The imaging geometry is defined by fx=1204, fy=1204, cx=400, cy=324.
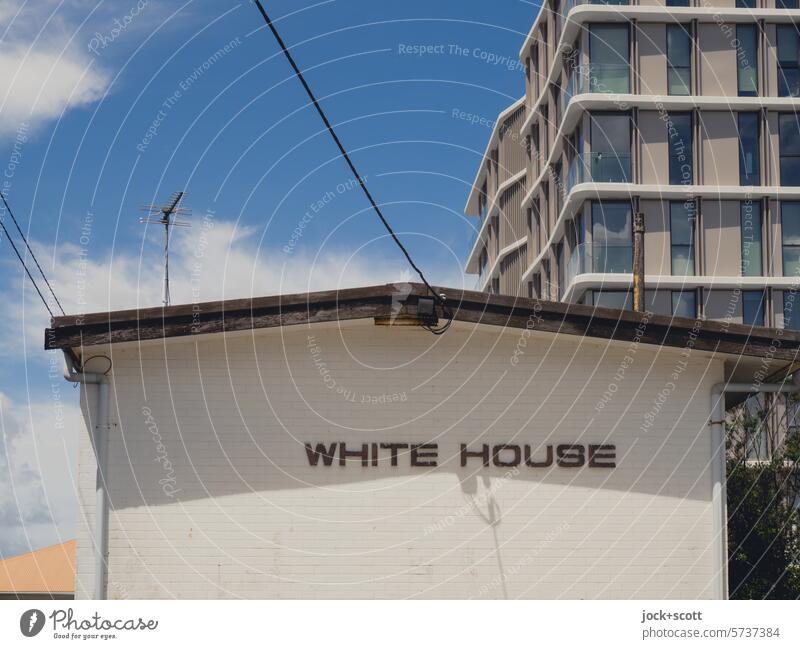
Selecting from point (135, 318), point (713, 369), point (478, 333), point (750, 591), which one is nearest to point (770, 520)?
point (750, 591)

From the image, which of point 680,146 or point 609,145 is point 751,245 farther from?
point 609,145

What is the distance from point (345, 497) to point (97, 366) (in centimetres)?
378

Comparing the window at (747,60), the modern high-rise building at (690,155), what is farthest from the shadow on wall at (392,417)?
the window at (747,60)

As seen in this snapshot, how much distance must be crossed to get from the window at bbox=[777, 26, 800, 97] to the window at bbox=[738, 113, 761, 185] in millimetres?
1866

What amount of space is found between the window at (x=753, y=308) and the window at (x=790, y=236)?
158 cm

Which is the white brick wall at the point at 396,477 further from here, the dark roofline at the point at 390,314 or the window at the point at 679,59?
the window at the point at 679,59

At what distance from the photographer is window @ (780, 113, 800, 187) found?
1853 inches

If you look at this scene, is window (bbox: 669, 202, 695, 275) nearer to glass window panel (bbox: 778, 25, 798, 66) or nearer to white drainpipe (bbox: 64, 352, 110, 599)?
glass window panel (bbox: 778, 25, 798, 66)

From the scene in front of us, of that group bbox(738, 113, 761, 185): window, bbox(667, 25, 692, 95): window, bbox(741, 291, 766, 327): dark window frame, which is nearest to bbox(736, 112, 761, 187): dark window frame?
bbox(738, 113, 761, 185): window

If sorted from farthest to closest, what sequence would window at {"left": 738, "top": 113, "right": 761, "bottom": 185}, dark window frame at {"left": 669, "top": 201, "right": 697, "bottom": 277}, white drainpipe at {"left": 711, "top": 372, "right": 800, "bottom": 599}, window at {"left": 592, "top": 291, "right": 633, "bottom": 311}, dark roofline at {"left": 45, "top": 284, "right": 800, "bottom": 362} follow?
1. window at {"left": 738, "top": 113, "right": 761, "bottom": 185}
2. dark window frame at {"left": 669, "top": 201, "right": 697, "bottom": 277}
3. window at {"left": 592, "top": 291, "right": 633, "bottom": 311}
4. white drainpipe at {"left": 711, "top": 372, "right": 800, "bottom": 599}
5. dark roofline at {"left": 45, "top": 284, "right": 800, "bottom": 362}

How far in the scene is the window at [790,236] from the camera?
46.6 m
